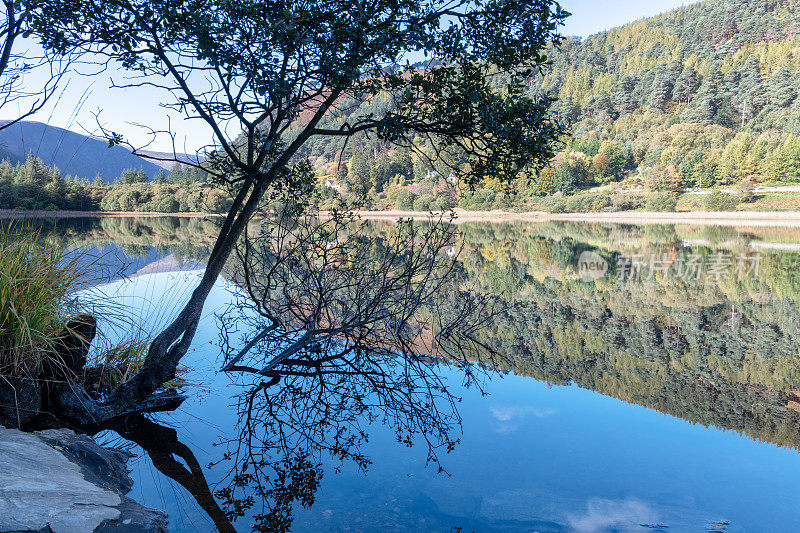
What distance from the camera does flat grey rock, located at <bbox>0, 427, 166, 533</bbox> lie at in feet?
7.36

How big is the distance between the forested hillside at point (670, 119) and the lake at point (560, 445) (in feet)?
80.3

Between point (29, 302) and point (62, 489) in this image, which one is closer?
point (62, 489)

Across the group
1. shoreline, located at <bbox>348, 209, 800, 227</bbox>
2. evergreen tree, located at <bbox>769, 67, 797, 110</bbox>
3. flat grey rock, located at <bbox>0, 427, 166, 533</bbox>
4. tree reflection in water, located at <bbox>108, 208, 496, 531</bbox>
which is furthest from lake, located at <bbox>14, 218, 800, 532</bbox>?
evergreen tree, located at <bbox>769, 67, 797, 110</bbox>

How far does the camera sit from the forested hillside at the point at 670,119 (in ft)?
176

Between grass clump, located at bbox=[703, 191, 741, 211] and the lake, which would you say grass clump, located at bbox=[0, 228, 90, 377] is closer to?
the lake

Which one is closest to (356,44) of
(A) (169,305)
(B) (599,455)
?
(B) (599,455)

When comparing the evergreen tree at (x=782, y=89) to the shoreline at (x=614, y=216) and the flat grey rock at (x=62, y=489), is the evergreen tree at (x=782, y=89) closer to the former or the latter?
the shoreline at (x=614, y=216)

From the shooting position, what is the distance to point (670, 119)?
77312 millimetres

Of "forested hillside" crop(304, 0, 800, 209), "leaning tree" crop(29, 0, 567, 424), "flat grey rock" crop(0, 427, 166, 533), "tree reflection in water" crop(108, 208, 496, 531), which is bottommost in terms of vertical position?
"tree reflection in water" crop(108, 208, 496, 531)

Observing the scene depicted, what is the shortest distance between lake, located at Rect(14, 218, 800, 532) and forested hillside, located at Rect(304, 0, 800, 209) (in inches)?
964

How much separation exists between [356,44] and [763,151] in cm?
6410

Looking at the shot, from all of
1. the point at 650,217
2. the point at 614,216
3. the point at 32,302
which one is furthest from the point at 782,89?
the point at 32,302

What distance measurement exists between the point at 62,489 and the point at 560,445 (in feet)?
11.4

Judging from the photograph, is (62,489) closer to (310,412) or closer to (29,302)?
(29,302)
